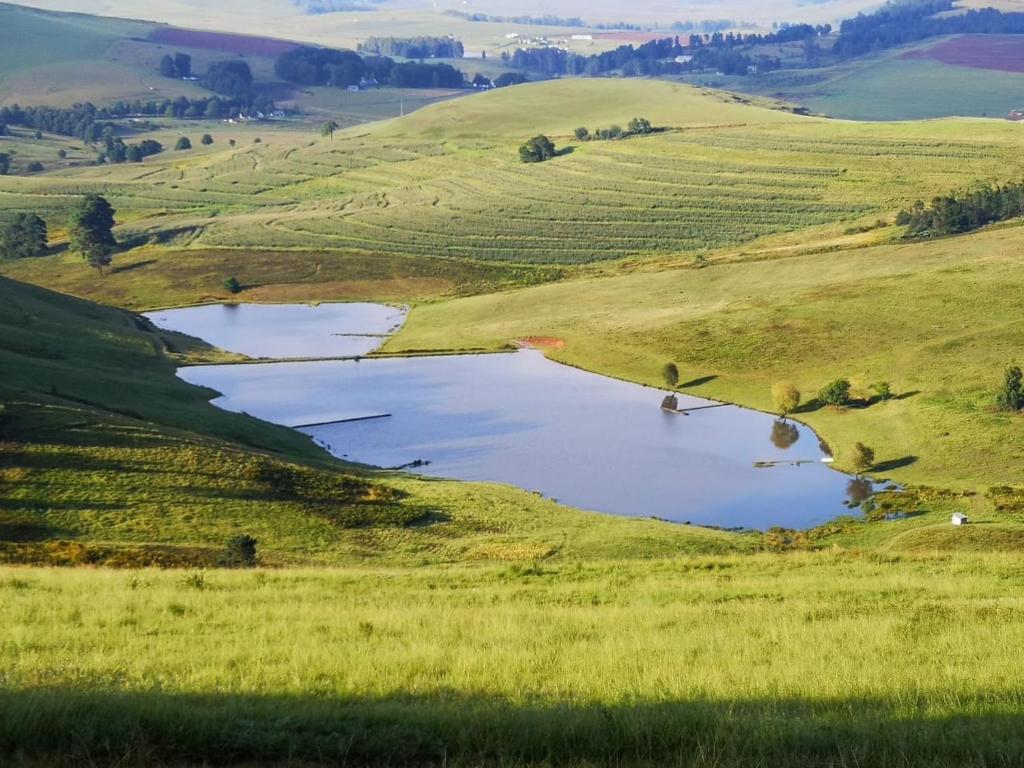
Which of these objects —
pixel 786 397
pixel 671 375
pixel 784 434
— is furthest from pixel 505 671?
pixel 671 375

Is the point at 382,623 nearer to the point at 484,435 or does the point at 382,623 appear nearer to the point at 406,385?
the point at 484,435

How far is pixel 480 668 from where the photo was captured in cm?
1316

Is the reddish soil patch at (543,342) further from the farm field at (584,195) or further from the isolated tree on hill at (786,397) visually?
the farm field at (584,195)

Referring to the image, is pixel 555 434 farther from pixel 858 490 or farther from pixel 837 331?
pixel 837 331

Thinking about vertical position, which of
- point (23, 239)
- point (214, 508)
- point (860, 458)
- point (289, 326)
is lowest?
point (289, 326)

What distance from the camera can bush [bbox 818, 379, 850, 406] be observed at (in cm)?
6756

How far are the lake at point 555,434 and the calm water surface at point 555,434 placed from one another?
0.29ft

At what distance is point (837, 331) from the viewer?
268 feet

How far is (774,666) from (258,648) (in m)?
5.82

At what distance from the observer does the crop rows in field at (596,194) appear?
13988 centimetres

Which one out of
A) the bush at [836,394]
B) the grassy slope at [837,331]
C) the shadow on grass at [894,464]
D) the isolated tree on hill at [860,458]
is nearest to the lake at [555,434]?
the isolated tree on hill at [860,458]

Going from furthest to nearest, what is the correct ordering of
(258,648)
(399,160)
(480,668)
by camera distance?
(399,160)
(258,648)
(480,668)

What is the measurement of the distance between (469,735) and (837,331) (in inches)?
2963

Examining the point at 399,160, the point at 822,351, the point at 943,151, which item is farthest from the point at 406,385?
the point at 399,160
